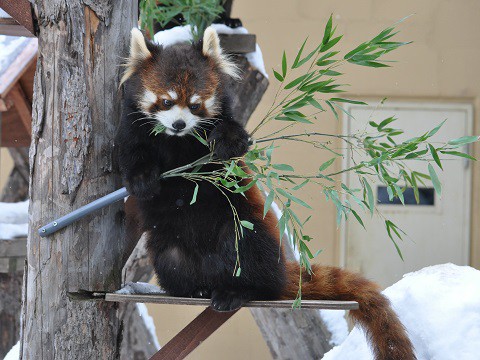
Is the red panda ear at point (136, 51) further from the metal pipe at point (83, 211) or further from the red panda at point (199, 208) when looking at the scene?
the metal pipe at point (83, 211)

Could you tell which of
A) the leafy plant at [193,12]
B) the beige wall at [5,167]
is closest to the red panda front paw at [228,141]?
the leafy plant at [193,12]

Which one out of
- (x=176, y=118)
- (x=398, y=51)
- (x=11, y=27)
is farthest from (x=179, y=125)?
(x=398, y=51)

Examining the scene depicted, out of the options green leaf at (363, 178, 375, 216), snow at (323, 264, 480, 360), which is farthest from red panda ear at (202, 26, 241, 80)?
snow at (323, 264, 480, 360)

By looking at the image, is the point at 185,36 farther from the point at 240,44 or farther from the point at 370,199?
the point at 370,199

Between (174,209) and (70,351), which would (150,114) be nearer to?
(174,209)

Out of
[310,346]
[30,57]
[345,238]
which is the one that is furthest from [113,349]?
[345,238]

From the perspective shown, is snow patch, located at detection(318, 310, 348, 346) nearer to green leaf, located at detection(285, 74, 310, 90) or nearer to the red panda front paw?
the red panda front paw

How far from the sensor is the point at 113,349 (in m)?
2.70

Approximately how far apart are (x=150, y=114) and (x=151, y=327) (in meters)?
2.80

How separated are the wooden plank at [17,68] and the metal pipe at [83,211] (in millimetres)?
2035

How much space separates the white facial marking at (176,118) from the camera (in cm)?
245

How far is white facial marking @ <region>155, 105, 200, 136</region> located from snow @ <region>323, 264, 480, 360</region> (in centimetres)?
124

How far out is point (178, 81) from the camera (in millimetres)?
2502

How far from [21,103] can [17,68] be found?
264 millimetres
